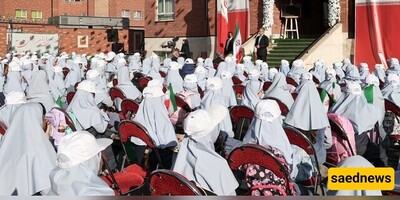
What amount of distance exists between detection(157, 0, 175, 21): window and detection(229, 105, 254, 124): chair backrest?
21.5 meters

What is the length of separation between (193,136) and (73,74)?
30.2 ft

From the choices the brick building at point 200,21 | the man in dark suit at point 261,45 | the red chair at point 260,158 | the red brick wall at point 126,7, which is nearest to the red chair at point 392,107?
the red chair at point 260,158

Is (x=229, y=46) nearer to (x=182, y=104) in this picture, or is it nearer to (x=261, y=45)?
(x=261, y=45)

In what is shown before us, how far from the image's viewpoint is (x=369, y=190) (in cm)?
317

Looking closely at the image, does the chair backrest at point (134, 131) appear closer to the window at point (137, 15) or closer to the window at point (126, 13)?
the window at point (126, 13)

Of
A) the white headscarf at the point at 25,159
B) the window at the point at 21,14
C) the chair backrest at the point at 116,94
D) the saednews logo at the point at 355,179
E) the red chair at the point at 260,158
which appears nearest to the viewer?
the saednews logo at the point at 355,179

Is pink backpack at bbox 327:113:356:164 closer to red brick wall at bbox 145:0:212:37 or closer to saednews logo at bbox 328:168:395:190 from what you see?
saednews logo at bbox 328:168:395:190

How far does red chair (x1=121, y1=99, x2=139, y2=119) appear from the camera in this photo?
7.74 meters

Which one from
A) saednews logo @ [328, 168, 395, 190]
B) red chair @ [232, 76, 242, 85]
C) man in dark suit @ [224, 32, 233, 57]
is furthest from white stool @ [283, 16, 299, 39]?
saednews logo @ [328, 168, 395, 190]

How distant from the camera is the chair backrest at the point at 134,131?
5809mm

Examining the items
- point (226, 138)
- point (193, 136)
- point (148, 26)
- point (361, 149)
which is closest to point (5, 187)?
point (193, 136)

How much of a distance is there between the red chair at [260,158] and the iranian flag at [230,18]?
57.1ft

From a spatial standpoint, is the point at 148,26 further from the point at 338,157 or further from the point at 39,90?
the point at 338,157

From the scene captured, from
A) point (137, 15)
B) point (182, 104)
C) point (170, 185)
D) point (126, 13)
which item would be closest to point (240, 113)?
point (182, 104)
